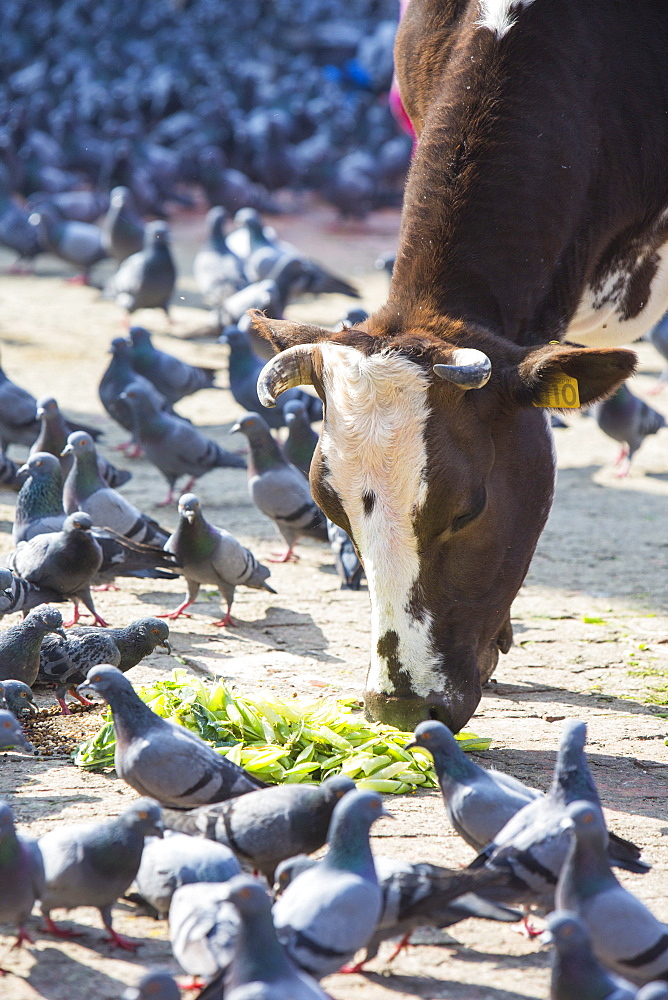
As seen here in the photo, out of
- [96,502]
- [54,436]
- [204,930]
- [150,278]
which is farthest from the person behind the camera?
[150,278]

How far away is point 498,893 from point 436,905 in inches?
7.8

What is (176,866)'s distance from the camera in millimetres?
3205

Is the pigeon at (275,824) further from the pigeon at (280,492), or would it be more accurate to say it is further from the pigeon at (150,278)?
the pigeon at (150,278)

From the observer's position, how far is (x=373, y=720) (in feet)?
14.0

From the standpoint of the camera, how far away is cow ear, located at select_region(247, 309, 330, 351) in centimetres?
457

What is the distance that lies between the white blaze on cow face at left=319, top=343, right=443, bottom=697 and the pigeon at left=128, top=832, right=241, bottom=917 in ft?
3.55

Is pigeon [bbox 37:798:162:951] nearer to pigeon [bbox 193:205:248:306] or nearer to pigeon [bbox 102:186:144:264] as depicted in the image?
pigeon [bbox 193:205:248:306]

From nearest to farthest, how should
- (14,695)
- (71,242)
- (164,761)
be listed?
(164,761)
(14,695)
(71,242)

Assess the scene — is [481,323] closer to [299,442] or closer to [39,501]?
[39,501]

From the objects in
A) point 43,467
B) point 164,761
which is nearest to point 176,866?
point 164,761

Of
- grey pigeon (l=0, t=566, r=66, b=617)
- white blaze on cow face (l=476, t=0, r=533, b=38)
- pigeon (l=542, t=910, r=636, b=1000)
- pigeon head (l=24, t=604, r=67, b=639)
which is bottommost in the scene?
grey pigeon (l=0, t=566, r=66, b=617)

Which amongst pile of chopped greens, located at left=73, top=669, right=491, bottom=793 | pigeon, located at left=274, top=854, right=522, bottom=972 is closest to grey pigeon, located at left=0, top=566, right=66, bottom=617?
pile of chopped greens, located at left=73, top=669, right=491, bottom=793

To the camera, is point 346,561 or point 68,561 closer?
point 68,561

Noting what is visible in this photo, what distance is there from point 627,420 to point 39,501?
4.60m
